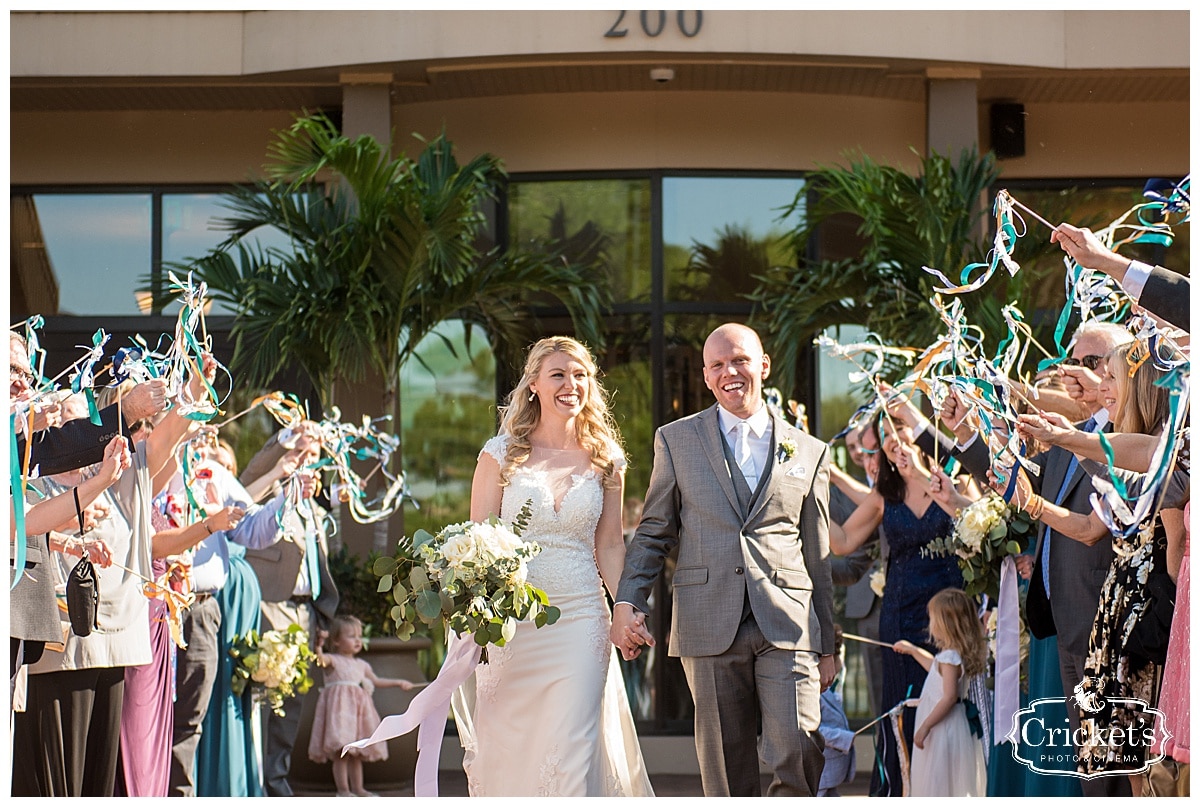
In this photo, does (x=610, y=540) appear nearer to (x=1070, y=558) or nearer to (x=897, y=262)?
(x=1070, y=558)

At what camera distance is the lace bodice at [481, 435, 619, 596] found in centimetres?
498

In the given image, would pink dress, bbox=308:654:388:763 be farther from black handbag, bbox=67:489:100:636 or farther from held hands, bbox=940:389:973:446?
held hands, bbox=940:389:973:446

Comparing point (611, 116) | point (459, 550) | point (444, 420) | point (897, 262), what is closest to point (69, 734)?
point (459, 550)

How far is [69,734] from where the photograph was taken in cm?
505

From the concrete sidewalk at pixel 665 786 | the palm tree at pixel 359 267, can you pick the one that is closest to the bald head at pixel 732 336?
the concrete sidewalk at pixel 665 786

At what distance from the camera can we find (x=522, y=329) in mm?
9055

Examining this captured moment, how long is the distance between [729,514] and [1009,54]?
5237mm

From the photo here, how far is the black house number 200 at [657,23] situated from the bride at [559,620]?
406 centimetres

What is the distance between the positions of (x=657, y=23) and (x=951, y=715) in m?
4.80

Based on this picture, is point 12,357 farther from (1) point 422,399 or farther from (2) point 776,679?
(1) point 422,399

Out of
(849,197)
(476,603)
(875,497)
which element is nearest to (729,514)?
(476,603)

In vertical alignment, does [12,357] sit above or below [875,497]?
above

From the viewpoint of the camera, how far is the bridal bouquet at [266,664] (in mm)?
6605

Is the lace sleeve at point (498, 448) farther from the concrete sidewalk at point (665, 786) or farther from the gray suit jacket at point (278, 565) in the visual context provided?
the concrete sidewalk at point (665, 786)
